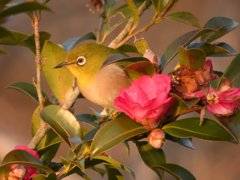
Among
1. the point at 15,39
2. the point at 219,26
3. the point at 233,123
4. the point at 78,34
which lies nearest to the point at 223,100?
the point at 233,123

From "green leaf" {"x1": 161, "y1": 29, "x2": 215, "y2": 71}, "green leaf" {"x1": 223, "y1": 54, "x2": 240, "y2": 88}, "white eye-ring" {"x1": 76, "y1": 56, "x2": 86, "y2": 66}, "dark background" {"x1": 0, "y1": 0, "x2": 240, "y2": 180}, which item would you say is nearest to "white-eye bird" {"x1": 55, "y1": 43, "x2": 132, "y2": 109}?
"white eye-ring" {"x1": 76, "y1": 56, "x2": 86, "y2": 66}

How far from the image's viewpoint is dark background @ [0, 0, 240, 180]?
7.41 feet

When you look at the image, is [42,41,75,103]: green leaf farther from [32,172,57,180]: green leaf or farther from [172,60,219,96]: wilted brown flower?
[172,60,219,96]: wilted brown flower

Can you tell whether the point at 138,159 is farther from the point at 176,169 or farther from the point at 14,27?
the point at 176,169

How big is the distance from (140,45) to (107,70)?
16 cm

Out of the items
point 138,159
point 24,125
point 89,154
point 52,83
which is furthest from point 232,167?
point 89,154

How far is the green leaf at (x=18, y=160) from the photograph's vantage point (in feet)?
2.31

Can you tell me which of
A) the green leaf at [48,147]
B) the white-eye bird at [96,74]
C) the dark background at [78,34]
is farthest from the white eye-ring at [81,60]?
the dark background at [78,34]

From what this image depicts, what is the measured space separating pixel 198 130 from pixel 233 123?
64 millimetres

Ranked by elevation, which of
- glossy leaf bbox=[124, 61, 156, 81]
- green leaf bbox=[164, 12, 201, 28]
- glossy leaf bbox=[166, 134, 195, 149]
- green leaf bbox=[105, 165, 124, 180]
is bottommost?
green leaf bbox=[105, 165, 124, 180]

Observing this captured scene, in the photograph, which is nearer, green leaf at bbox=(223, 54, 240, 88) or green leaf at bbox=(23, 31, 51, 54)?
green leaf at bbox=(223, 54, 240, 88)

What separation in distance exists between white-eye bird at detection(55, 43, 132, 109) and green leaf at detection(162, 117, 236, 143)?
7.5 inches

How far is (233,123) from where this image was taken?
2.12 ft

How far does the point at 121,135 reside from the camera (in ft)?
2.23
